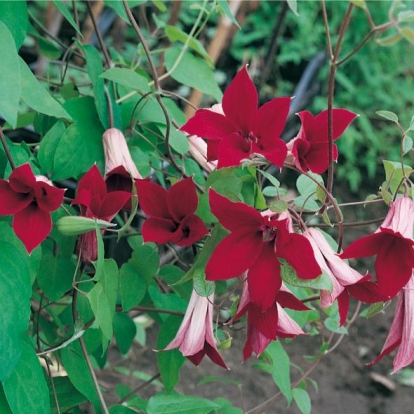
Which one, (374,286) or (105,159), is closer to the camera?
(374,286)

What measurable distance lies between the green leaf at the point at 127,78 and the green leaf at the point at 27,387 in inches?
9.2

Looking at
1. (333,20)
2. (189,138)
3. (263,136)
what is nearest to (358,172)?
(333,20)

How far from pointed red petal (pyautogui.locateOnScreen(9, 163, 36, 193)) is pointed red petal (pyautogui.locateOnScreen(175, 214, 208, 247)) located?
0.10 meters

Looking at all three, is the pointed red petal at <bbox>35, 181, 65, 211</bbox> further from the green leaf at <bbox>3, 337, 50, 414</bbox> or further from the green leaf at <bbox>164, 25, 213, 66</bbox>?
the green leaf at <bbox>164, 25, 213, 66</bbox>

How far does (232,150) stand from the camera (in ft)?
1.56

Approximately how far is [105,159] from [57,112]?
0.30 feet

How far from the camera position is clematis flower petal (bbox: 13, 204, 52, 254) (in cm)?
47

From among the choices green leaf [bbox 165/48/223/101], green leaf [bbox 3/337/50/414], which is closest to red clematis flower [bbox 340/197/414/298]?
green leaf [bbox 3/337/50/414]

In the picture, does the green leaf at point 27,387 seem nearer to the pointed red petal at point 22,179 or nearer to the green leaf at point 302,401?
the pointed red petal at point 22,179

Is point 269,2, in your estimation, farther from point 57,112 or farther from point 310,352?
point 57,112

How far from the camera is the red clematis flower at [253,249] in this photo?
0.44m

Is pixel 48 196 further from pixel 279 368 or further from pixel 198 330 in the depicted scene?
Result: pixel 279 368

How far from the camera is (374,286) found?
18.7 inches

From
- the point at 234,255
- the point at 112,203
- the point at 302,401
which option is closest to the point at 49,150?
the point at 112,203
